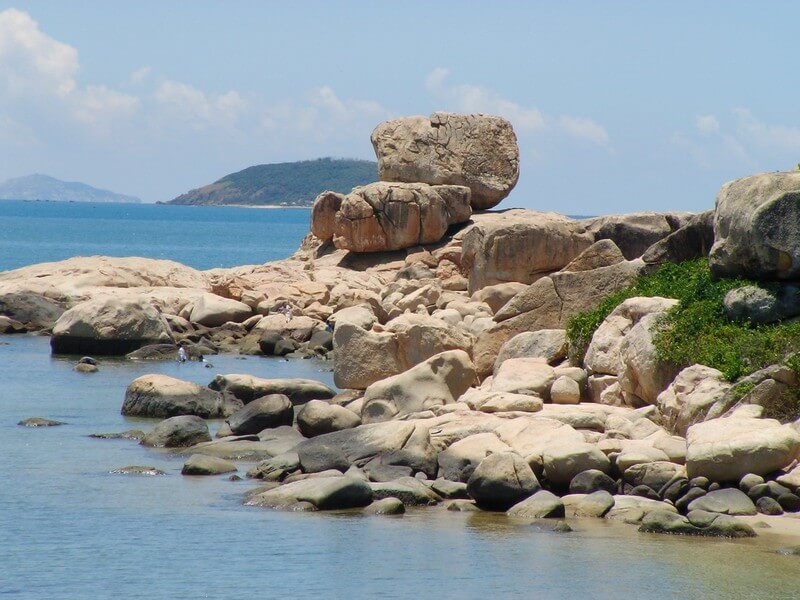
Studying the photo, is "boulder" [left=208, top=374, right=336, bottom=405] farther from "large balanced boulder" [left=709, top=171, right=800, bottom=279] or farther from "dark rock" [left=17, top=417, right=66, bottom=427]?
"large balanced boulder" [left=709, top=171, right=800, bottom=279]

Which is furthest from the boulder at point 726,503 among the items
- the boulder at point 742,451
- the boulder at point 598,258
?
the boulder at point 598,258

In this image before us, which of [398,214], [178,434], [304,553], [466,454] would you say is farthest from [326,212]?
[304,553]

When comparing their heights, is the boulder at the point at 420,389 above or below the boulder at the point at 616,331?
below

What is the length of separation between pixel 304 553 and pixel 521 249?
22443 millimetres

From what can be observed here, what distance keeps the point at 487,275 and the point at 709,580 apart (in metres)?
23.2

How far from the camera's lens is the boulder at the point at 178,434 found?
23656 millimetres

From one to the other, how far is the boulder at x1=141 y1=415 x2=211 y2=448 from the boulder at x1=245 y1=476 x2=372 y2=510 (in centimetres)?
509

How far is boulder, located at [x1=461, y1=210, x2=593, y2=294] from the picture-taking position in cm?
3744

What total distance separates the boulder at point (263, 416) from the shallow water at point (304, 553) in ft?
11.5

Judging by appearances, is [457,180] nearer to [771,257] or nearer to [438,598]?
[771,257]

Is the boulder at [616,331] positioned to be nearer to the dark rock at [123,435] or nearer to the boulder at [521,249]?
the dark rock at [123,435]

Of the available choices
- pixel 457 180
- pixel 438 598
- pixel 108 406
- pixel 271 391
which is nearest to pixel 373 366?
pixel 271 391

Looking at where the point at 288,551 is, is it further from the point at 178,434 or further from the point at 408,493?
the point at 178,434

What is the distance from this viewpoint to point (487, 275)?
123 ft
